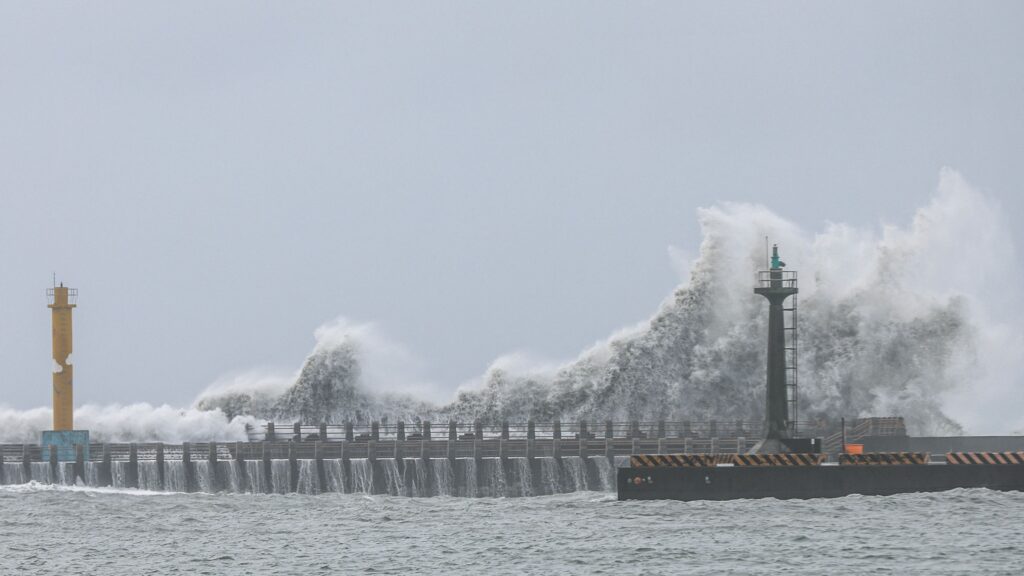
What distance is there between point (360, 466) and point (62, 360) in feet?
52.1

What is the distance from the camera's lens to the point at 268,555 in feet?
155

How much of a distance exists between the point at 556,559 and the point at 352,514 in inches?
569

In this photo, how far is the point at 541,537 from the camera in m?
49.0

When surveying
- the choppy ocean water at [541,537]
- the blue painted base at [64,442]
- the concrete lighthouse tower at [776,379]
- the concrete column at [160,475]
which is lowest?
the choppy ocean water at [541,537]

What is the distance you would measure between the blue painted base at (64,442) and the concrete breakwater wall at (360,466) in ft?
0.55

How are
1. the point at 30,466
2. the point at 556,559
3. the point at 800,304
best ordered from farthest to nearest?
the point at 800,304, the point at 30,466, the point at 556,559

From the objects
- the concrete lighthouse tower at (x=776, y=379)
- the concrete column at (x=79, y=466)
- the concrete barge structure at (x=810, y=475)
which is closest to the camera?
the concrete barge structure at (x=810, y=475)

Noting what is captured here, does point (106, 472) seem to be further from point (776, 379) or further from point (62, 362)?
point (776, 379)

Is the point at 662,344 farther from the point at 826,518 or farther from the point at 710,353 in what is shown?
the point at 826,518

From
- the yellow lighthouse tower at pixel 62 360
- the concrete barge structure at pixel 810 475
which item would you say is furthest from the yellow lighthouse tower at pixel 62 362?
the concrete barge structure at pixel 810 475

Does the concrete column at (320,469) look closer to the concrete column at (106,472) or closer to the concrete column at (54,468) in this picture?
the concrete column at (106,472)

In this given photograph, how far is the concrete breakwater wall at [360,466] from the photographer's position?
65.6 metres

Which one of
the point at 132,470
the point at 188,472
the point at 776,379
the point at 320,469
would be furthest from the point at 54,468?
the point at 776,379

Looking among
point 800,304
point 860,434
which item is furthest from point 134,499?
point 800,304
